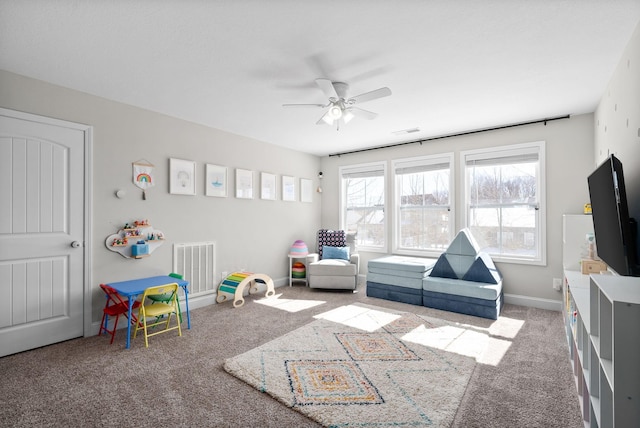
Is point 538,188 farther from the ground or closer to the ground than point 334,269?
farther from the ground

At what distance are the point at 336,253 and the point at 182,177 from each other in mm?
2749

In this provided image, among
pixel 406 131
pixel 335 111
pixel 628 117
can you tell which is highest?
pixel 406 131

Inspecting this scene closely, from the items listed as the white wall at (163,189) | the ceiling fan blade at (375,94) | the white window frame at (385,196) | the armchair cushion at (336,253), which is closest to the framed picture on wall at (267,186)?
the white wall at (163,189)

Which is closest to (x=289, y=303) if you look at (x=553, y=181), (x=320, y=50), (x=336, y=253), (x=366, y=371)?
(x=336, y=253)

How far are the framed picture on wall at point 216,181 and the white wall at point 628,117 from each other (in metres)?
4.33

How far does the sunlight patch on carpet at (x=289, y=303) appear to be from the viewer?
415 centimetres

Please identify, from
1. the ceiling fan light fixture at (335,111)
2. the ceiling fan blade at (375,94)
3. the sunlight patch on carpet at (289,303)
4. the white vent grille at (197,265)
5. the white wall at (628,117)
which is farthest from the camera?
the sunlight patch on carpet at (289,303)

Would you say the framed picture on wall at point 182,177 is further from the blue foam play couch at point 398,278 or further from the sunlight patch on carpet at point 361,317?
the blue foam play couch at point 398,278

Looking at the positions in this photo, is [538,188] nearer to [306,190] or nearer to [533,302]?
[533,302]

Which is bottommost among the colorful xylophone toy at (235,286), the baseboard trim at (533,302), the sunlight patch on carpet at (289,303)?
the sunlight patch on carpet at (289,303)

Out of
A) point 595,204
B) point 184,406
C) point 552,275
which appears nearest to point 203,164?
point 184,406

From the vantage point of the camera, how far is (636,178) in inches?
81.7

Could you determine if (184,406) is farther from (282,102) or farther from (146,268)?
(282,102)

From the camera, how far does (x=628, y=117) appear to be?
230cm
